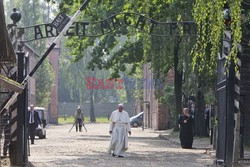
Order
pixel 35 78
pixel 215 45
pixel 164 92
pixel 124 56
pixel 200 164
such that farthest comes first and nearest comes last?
pixel 35 78, pixel 164 92, pixel 124 56, pixel 200 164, pixel 215 45

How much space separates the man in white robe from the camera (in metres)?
25.0

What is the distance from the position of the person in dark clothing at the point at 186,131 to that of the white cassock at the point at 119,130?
6.02 meters

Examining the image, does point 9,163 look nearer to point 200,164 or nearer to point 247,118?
point 200,164

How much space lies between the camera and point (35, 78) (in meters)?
88.8

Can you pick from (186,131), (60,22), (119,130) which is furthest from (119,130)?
(186,131)

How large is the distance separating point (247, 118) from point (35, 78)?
199ft

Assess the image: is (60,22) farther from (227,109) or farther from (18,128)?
(227,109)

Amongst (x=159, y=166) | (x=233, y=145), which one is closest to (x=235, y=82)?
(x=233, y=145)

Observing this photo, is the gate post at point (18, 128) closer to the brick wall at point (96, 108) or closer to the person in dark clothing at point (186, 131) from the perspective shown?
the person in dark clothing at point (186, 131)

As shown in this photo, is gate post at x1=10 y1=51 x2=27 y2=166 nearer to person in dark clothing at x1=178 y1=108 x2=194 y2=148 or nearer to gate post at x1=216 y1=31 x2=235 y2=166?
gate post at x1=216 y1=31 x2=235 y2=166

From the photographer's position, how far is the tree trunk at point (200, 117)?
134 ft

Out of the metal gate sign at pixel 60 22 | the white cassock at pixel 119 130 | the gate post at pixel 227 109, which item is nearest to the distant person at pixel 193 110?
the white cassock at pixel 119 130

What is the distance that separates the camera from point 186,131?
31.3 metres

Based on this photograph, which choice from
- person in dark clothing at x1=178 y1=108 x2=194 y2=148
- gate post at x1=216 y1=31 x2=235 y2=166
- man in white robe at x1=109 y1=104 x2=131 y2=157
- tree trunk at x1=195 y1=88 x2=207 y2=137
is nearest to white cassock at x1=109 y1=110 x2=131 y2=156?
man in white robe at x1=109 y1=104 x2=131 y2=157
